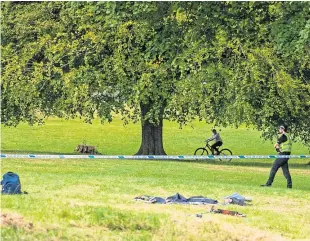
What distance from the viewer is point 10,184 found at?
13906 mm

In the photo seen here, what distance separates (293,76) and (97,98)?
315 inches

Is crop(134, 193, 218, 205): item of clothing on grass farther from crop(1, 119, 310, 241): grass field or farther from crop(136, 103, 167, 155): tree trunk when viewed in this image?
crop(136, 103, 167, 155): tree trunk

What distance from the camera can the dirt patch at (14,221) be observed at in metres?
10.7

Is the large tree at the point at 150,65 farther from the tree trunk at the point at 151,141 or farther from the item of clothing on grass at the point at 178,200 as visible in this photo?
the item of clothing on grass at the point at 178,200

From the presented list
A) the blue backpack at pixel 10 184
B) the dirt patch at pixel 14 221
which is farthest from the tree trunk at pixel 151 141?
the dirt patch at pixel 14 221

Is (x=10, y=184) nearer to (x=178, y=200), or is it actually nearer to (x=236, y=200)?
(x=178, y=200)

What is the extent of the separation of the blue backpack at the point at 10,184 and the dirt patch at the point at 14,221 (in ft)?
8.93

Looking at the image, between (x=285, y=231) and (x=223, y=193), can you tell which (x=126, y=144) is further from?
(x=285, y=231)

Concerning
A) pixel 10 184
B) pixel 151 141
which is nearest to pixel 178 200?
pixel 10 184

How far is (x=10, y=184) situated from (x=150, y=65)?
61.7 feet

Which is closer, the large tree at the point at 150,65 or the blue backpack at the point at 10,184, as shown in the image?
the blue backpack at the point at 10,184

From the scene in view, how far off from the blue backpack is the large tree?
13662mm

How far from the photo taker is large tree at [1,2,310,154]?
2909 cm

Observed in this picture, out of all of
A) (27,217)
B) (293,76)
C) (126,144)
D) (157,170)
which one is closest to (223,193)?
(27,217)
